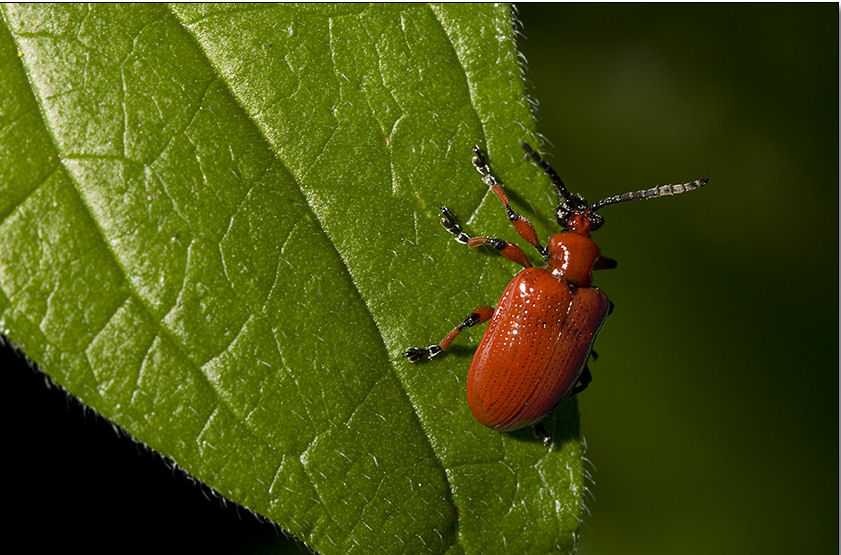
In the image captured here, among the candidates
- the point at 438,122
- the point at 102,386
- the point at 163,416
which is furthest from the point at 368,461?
the point at 438,122

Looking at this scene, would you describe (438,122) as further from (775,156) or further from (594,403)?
(775,156)

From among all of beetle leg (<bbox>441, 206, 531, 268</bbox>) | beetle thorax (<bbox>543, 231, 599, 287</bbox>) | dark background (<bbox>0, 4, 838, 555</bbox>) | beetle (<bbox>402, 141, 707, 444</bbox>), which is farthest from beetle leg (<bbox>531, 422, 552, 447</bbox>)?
dark background (<bbox>0, 4, 838, 555</bbox>)

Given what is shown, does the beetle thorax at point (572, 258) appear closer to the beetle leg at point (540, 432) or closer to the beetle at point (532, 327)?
the beetle at point (532, 327)

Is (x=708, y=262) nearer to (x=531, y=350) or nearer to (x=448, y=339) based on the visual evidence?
(x=531, y=350)

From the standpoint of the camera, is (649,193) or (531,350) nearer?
(531,350)

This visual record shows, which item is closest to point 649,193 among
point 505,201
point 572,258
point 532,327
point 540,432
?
point 572,258

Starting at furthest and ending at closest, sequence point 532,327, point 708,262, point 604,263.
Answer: point 708,262 → point 604,263 → point 532,327

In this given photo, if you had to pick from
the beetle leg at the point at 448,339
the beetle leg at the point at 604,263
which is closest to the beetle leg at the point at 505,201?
the beetle leg at the point at 448,339

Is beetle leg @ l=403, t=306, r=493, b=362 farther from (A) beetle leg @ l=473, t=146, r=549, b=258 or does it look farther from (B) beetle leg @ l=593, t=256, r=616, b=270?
(B) beetle leg @ l=593, t=256, r=616, b=270
